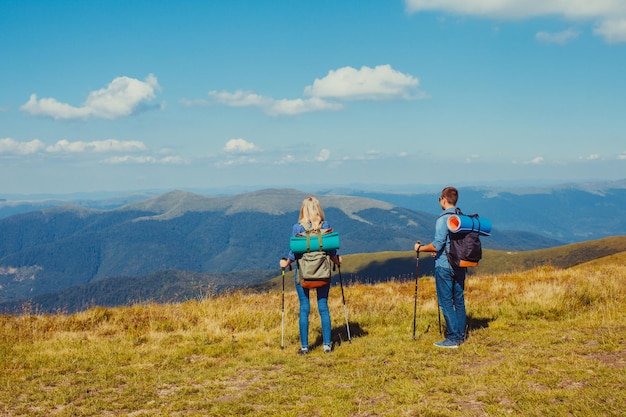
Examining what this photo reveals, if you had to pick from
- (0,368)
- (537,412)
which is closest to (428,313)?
(537,412)

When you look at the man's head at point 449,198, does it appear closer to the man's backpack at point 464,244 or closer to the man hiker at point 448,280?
the man hiker at point 448,280

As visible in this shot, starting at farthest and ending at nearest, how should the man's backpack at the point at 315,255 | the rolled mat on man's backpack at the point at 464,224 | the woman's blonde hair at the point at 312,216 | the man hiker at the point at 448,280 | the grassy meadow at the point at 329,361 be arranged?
the man hiker at the point at 448,280, the woman's blonde hair at the point at 312,216, the man's backpack at the point at 315,255, the rolled mat on man's backpack at the point at 464,224, the grassy meadow at the point at 329,361

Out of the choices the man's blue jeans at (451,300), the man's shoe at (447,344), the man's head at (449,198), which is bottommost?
the man's shoe at (447,344)

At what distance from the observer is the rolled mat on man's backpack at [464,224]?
9094 millimetres

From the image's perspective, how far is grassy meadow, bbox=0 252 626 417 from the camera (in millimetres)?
6434

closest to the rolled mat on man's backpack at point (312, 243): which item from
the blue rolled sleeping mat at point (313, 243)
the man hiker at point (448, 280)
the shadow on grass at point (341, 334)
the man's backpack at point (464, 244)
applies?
the blue rolled sleeping mat at point (313, 243)

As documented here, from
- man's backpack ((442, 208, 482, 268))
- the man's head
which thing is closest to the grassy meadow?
man's backpack ((442, 208, 482, 268))

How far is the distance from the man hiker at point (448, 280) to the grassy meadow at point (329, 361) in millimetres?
363

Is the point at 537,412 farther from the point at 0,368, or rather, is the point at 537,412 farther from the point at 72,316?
the point at 72,316

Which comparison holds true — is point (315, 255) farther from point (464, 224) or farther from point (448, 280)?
point (464, 224)

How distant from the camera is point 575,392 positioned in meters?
6.11

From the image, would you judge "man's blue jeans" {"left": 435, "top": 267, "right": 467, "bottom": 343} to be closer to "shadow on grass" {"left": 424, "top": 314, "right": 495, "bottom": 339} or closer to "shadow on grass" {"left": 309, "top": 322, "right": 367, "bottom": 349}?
"shadow on grass" {"left": 424, "top": 314, "right": 495, "bottom": 339}

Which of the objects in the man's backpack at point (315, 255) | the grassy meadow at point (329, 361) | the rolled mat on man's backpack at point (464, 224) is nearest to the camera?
the grassy meadow at point (329, 361)

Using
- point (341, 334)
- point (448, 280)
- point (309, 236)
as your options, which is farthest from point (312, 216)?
point (341, 334)
